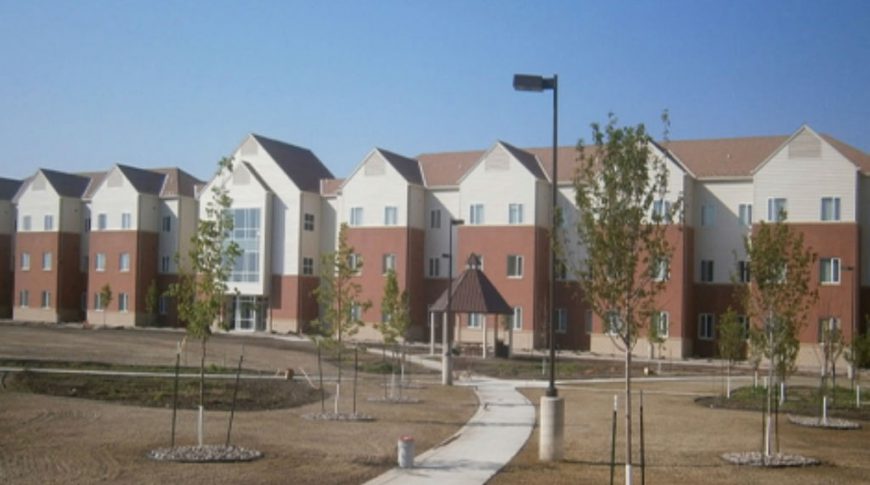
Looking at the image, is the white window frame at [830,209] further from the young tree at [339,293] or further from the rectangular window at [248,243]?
the rectangular window at [248,243]

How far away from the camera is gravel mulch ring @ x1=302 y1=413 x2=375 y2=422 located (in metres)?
22.0

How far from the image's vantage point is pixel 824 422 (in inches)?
905

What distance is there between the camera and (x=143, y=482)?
13.7m

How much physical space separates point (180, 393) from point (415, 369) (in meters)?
15.1

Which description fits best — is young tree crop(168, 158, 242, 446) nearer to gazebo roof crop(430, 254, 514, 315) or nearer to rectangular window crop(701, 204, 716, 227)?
gazebo roof crop(430, 254, 514, 315)

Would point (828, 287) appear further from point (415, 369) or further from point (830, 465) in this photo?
point (830, 465)

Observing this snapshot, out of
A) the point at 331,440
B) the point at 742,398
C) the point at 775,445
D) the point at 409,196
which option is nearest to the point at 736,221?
the point at 409,196

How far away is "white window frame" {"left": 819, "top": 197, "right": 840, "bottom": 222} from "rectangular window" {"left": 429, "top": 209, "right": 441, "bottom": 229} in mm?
23875

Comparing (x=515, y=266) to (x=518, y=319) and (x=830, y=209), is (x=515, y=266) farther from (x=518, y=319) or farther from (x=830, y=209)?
(x=830, y=209)

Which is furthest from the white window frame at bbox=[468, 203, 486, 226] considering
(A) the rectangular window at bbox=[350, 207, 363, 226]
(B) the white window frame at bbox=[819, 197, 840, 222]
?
(B) the white window frame at bbox=[819, 197, 840, 222]

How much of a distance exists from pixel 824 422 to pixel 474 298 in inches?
902

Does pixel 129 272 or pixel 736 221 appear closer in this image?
pixel 736 221

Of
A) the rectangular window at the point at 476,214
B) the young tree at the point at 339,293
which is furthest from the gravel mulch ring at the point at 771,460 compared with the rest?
the rectangular window at the point at 476,214

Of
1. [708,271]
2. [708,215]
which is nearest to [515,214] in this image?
[708,215]
